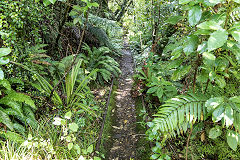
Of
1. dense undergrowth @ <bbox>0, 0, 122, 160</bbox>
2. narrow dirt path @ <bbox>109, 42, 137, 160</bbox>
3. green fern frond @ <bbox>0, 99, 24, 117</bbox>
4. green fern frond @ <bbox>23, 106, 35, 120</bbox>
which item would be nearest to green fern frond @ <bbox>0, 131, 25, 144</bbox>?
Result: dense undergrowth @ <bbox>0, 0, 122, 160</bbox>

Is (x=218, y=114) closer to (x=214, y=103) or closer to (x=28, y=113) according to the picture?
(x=214, y=103)

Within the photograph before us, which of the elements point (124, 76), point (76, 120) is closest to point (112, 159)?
point (76, 120)

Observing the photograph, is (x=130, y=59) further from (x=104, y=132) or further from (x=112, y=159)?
(x=112, y=159)

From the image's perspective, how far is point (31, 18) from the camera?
259cm

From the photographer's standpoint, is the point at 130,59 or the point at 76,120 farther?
the point at 130,59

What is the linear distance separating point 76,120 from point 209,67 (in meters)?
2.15

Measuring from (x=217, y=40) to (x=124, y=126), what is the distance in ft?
8.34

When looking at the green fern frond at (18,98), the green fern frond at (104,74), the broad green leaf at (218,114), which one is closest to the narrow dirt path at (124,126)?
the green fern frond at (104,74)

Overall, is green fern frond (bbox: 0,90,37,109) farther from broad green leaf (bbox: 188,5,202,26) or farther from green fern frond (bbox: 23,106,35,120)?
broad green leaf (bbox: 188,5,202,26)

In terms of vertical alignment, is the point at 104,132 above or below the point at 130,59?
below

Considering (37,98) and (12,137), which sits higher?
(37,98)

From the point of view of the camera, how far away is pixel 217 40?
39.8 inches

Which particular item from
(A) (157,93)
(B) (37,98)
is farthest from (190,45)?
(B) (37,98)

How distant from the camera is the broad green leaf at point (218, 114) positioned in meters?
1.32
